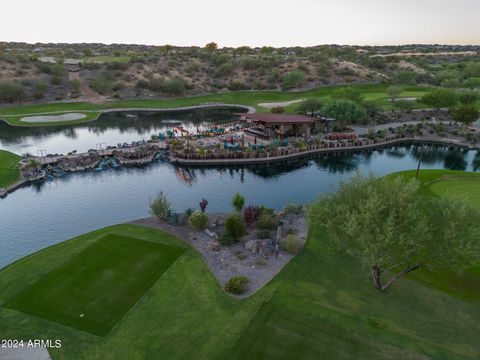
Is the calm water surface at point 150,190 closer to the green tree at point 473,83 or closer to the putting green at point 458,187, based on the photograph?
the putting green at point 458,187

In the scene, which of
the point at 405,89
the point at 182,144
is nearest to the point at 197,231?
the point at 182,144

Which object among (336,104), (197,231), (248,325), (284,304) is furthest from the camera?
(336,104)

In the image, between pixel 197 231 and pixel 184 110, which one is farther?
pixel 184 110

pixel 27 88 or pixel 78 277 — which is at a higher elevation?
pixel 27 88

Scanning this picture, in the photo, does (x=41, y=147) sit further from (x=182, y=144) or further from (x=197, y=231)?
(x=197, y=231)

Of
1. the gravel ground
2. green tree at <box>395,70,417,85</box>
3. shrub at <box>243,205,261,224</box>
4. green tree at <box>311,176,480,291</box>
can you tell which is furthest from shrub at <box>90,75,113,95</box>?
green tree at <box>311,176,480,291</box>

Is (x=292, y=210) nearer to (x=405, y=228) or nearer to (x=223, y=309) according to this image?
(x=405, y=228)

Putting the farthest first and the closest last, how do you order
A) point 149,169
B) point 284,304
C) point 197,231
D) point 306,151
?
point 306,151 < point 149,169 < point 197,231 < point 284,304
